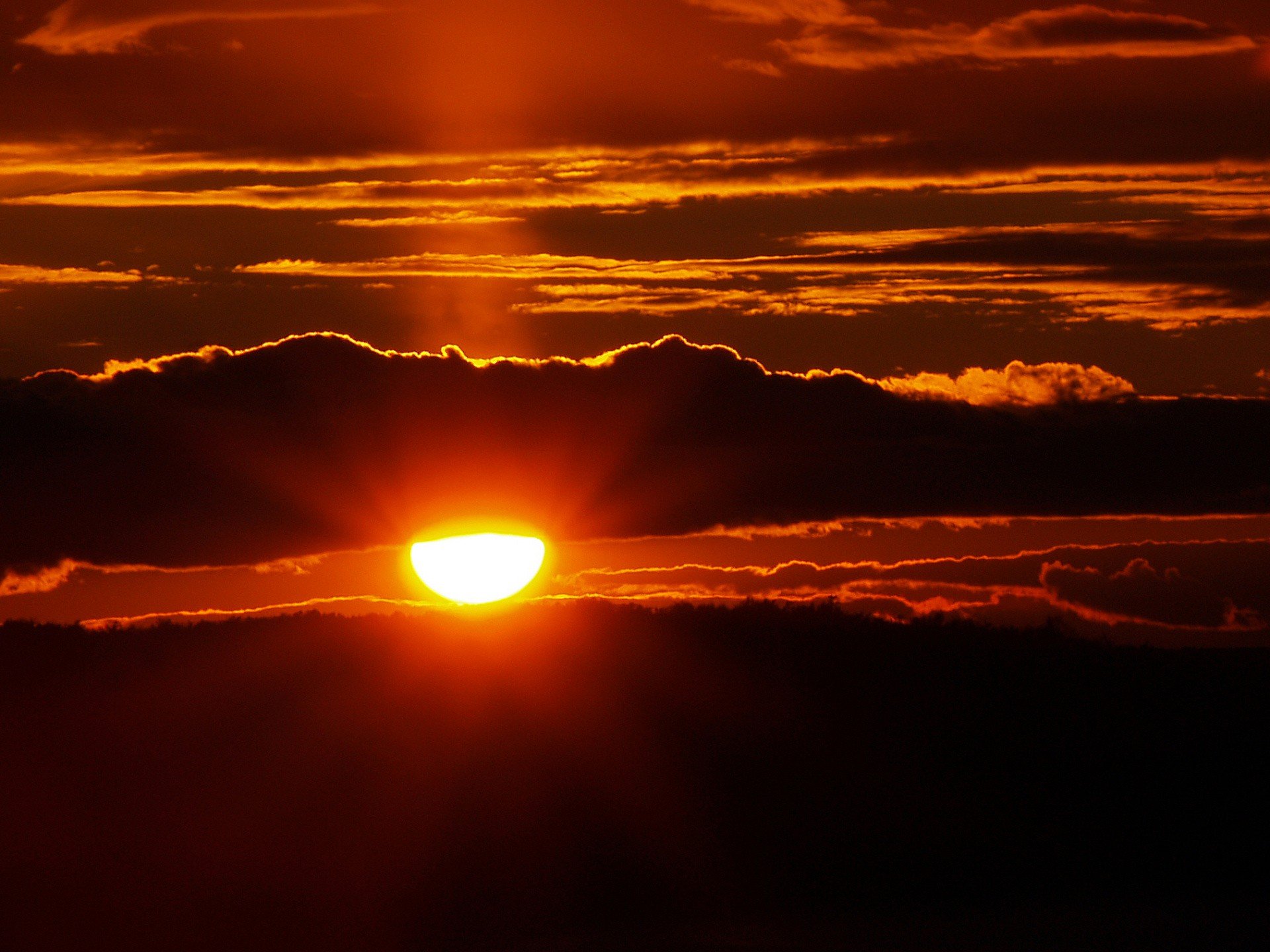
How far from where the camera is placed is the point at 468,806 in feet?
150

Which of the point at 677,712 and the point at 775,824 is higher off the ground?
the point at 677,712

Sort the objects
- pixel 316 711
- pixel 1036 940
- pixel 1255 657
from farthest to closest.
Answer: pixel 1255 657 → pixel 316 711 → pixel 1036 940

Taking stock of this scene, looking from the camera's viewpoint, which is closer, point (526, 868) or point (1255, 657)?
point (526, 868)

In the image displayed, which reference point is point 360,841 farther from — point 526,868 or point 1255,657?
point 1255,657

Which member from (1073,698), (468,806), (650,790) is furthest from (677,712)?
(1073,698)

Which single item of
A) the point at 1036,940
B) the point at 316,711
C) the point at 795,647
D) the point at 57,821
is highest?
the point at 795,647

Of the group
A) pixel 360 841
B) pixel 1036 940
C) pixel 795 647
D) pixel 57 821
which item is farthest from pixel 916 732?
pixel 57 821

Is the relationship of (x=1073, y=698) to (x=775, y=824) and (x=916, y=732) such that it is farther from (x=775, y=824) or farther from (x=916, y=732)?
(x=775, y=824)

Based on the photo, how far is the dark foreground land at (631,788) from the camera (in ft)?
135

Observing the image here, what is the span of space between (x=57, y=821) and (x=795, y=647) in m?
23.9

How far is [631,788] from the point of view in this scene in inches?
1880

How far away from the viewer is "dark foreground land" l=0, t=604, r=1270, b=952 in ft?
135

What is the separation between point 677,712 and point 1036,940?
1661 centimetres

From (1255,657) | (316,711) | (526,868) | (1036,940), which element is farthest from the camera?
(1255,657)
